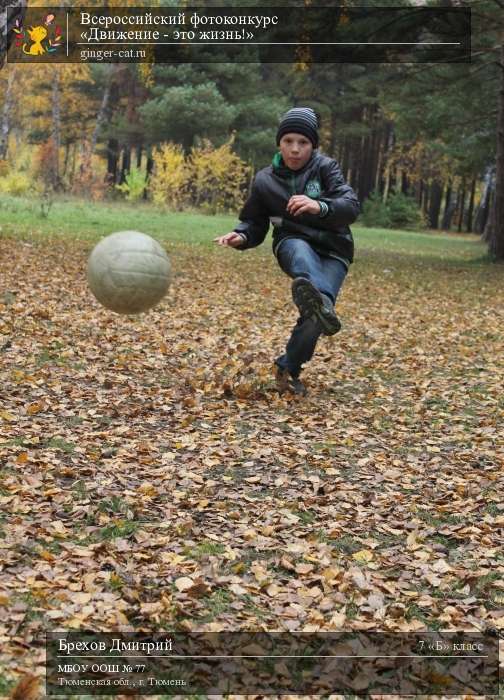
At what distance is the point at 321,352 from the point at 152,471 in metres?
4.96

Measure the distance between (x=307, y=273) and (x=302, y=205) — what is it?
0.58 m

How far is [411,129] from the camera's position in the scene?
24078 millimetres

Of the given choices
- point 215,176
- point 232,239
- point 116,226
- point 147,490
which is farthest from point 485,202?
point 147,490

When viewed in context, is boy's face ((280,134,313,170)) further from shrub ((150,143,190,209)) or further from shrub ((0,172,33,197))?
shrub ((150,143,190,209))

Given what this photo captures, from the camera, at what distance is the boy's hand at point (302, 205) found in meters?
6.79

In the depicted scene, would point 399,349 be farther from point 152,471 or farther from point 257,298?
point 152,471

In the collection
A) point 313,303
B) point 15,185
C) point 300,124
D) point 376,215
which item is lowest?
point 376,215

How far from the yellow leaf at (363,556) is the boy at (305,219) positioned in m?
2.76

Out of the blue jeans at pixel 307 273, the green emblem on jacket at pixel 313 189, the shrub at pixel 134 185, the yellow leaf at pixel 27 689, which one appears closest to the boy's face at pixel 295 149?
the green emblem on jacket at pixel 313 189

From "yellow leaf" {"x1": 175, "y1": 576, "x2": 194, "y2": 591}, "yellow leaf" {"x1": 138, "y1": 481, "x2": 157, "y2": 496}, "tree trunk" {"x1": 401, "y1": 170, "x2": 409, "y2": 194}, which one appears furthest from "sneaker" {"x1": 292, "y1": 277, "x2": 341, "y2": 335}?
"tree trunk" {"x1": 401, "y1": 170, "x2": 409, "y2": 194}

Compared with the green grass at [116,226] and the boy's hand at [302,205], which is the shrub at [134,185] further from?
the boy's hand at [302,205]

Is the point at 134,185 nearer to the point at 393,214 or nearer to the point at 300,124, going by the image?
the point at 393,214

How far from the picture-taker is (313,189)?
7172 mm

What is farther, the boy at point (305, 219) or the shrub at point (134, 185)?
the shrub at point (134, 185)
